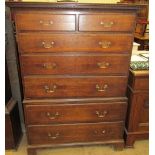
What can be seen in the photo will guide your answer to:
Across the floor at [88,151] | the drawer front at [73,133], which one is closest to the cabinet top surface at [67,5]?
the drawer front at [73,133]

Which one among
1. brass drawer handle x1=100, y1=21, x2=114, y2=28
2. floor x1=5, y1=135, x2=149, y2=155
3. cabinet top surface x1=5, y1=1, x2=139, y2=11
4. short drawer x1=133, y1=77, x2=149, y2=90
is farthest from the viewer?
floor x1=5, y1=135, x2=149, y2=155

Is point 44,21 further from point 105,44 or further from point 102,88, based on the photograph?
point 102,88

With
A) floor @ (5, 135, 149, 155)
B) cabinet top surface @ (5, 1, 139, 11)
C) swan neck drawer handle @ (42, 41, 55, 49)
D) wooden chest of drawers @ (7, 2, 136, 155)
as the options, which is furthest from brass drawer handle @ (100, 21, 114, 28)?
floor @ (5, 135, 149, 155)

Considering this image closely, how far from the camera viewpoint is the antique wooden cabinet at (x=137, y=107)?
1.60 meters

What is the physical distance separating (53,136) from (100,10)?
1.14 m

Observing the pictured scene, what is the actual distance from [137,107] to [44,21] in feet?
3.61

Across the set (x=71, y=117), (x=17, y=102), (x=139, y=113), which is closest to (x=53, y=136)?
(x=71, y=117)

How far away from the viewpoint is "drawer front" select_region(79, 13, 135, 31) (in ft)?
4.43

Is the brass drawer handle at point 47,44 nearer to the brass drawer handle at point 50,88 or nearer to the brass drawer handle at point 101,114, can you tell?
the brass drawer handle at point 50,88

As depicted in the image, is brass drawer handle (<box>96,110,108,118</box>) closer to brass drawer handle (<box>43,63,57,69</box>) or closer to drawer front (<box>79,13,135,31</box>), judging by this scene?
brass drawer handle (<box>43,63,57,69</box>)

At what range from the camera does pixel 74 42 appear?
141 centimetres

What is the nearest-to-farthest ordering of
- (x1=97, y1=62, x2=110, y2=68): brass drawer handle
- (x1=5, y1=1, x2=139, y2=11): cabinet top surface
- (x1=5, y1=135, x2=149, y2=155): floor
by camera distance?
(x1=5, y1=1, x2=139, y2=11): cabinet top surface → (x1=97, y1=62, x2=110, y2=68): brass drawer handle → (x1=5, y1=135, x2=149, y2=155): floor

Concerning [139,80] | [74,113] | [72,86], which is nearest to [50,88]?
[72,86]

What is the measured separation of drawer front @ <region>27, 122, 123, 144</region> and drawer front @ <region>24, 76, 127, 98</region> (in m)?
0.31
